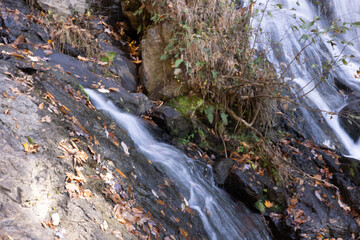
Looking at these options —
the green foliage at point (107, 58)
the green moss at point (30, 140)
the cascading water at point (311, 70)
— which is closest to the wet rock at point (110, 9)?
the green foliage at point (107, 58)

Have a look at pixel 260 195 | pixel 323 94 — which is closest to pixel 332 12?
pixel 323 94

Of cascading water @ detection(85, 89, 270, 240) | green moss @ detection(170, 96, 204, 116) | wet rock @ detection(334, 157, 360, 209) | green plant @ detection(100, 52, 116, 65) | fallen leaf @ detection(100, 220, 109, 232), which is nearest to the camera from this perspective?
fallen leaf @ detection(100, 220, 109, 232)

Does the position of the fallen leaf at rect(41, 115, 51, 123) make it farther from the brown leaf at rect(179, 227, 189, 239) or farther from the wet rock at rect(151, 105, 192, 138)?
the wet rock at rect(151, 105, 192, 138)

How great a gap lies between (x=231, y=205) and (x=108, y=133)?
277cm

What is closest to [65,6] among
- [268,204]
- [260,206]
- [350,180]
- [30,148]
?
[30,148]

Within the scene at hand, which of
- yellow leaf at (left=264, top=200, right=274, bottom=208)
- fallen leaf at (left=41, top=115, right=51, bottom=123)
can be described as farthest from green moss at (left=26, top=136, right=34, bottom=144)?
yellow leaf at (left=264, top=200, right=274, bottom=208)

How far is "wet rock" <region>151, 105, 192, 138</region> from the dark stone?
38.9 inches

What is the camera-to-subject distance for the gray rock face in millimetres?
6977

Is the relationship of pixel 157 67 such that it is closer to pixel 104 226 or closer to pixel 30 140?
pixel 30 140

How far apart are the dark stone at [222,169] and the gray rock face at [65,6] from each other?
5.37m

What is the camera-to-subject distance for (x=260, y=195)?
18.7 feet

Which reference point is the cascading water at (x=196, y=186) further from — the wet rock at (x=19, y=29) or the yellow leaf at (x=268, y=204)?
the wet rock at (x=19, y=29)

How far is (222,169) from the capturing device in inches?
227

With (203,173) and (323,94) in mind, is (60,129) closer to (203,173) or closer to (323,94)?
(203,173)
